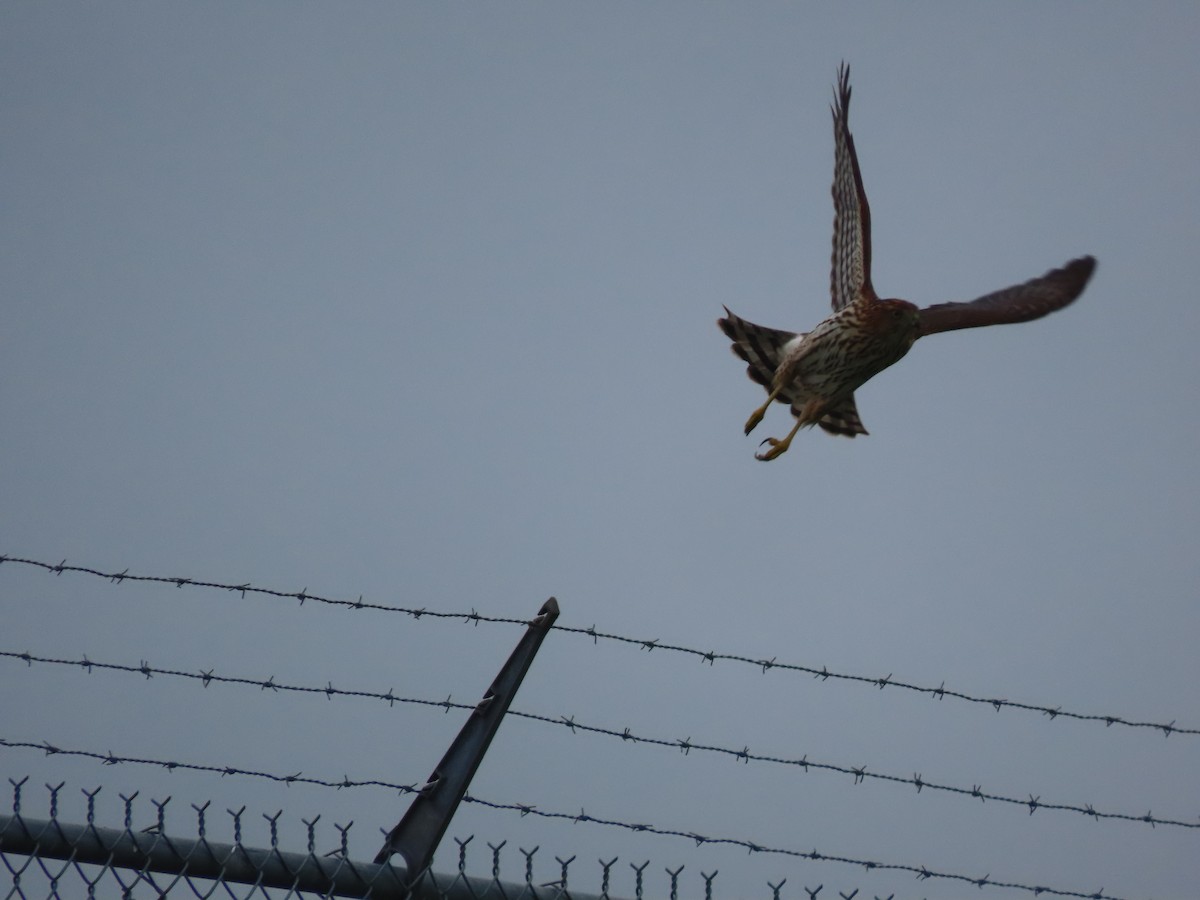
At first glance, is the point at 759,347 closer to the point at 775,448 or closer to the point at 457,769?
the point at 775,448

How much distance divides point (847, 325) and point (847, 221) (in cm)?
78

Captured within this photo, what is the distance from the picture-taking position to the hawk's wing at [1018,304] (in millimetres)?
7961

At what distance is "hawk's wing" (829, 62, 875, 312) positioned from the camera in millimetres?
7480

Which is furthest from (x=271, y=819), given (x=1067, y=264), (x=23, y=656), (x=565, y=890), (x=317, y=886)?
(x=1067, y=264)

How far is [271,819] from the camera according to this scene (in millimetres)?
2566

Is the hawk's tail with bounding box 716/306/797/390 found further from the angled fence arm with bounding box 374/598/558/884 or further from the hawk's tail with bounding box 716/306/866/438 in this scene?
the angled fence arm with bounding box 374/598/558/884

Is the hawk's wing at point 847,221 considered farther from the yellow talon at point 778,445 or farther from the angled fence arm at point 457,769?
the angled fence arm at point 457,769

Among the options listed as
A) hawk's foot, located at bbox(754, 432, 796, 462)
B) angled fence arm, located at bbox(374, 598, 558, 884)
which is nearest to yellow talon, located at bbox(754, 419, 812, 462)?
hawk's foot, located at bbox(754, 432, 796, 462)

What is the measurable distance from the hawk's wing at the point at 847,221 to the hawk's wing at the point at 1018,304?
0.45 metres

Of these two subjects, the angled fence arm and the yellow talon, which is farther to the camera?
the yellow talon

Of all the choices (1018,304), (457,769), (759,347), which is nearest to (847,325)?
(759,347)

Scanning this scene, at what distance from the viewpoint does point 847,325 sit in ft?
25.2

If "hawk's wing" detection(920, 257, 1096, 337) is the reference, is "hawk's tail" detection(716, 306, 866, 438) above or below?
below

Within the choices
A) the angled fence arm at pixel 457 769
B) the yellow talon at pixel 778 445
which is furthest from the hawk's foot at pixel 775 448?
the angled fence arm at pixel 457 769
